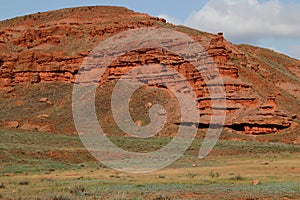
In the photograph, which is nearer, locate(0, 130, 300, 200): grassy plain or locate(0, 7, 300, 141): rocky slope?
locate(0, 130, 300, 200): grassy plain

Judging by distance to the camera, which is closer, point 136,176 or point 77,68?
point 136,176

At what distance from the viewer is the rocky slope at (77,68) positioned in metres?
62.1

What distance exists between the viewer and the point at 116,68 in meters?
73.2

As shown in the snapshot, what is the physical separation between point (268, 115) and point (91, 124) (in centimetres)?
2131

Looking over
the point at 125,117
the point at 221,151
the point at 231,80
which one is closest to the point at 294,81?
the point at 231,80

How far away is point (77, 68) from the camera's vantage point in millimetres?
76688

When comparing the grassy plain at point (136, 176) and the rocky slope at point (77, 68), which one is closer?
the grassy plain at point (136, 176)

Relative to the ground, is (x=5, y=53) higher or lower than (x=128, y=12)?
lower

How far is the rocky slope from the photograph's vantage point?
62062 millimetres

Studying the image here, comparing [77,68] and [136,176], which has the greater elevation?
[77,68]

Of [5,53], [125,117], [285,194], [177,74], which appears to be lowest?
[285,194]

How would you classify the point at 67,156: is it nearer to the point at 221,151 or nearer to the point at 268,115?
the point at 221,151

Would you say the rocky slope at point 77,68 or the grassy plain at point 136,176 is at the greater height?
the rocky slope at point 77,68

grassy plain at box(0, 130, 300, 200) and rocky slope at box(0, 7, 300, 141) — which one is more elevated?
rocky slope at box(0, 7, 300, 141)
